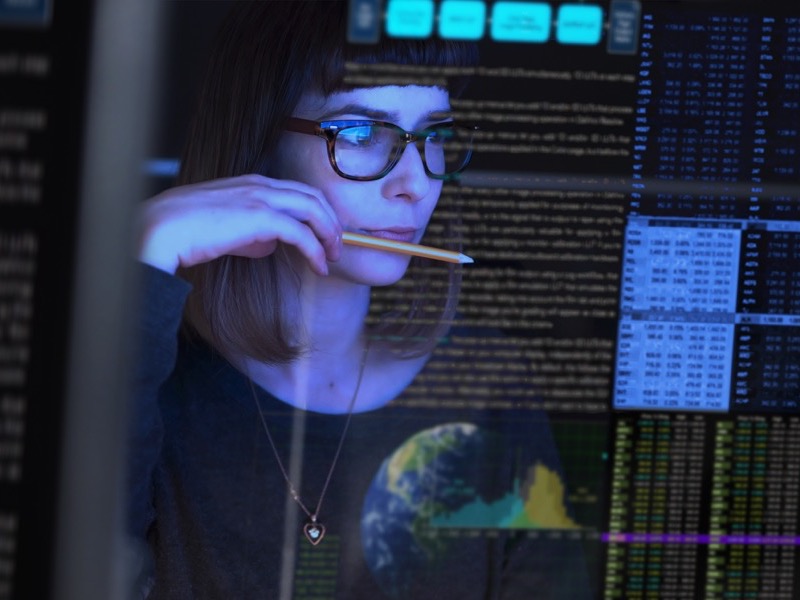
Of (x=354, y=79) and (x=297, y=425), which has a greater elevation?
(x=354, y=79)

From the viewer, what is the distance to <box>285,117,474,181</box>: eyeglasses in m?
0.87

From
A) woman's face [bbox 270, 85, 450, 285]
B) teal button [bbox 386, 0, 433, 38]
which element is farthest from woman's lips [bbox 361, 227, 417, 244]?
teal button [bbox 386, 0, 433, 38]

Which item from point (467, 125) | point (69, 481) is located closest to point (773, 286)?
point (467, 125)

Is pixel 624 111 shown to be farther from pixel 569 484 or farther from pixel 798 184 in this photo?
pixel 569 484

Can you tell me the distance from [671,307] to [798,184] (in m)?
0.16

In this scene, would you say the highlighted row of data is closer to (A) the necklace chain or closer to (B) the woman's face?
(B) the woman's face

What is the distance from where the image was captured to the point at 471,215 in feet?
2.89

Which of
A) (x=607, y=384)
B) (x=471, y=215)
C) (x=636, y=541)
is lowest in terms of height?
(x=636, y=541)

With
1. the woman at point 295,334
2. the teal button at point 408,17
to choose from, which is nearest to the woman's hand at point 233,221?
the woman at point 295,334

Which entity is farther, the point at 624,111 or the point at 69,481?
the point at 624,111

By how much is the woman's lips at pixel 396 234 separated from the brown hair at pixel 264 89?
18 millimetres

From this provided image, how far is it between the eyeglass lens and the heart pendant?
11.5 inches

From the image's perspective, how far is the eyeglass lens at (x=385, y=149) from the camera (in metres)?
0.87

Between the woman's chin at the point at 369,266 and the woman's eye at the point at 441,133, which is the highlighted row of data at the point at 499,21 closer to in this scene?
the woman's eye at the point at 441,133
